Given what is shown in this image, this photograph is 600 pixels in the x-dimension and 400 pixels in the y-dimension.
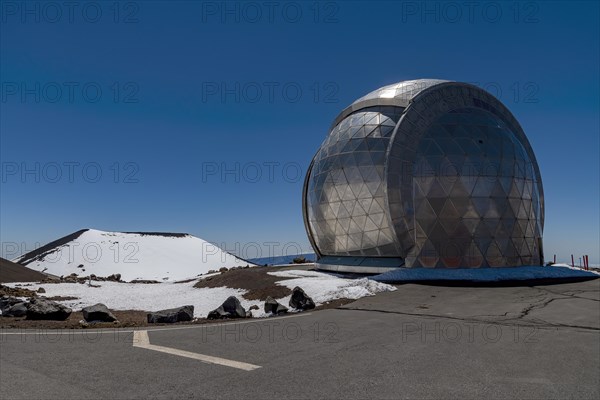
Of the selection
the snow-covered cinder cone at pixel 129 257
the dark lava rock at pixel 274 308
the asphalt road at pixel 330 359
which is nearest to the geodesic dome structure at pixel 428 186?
the dark lava rock at pixel 274 308

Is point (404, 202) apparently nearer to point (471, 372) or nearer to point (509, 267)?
point (509, 267)

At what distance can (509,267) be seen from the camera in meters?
23.1

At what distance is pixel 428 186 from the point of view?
895 inches

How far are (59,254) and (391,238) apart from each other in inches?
2001

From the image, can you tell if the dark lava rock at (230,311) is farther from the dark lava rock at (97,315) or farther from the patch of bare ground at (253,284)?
the patch of bare ground at (253,284)

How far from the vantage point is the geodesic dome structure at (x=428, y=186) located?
2242cm

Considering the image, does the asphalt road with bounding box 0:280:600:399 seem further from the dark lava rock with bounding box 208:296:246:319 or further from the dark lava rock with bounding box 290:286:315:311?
the dark lava rock with bounding box 290:286:315:311

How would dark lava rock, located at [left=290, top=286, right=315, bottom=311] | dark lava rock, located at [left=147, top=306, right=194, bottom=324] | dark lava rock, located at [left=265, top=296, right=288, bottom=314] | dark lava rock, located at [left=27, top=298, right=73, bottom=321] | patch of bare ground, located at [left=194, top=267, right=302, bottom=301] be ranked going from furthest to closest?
patch of bare ground, located at [left=194, top=267, right=302, bottom=301], dark lava rock, located at [left=290, top=286, right=315, bottom=311], dark lava rock, located at [left=265, top=296, right=288, bottom=314], dark lava rock, located at [left=27, top=298, right=73, bottom=321], dark lava rock, located at [left=147, top=306, right=194, bottom=324]

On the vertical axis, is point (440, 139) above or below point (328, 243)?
above

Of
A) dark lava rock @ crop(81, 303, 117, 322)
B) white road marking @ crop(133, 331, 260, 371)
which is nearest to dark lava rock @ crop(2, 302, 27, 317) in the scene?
dark lava rock @ crop(81, 303, 117, 322)

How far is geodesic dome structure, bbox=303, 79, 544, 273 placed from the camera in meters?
22.4

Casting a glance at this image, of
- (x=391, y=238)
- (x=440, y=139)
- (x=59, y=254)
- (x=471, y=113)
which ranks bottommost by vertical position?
(x=59, y=254)

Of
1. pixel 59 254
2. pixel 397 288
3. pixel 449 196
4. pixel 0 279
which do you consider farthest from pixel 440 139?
pixel 59 254

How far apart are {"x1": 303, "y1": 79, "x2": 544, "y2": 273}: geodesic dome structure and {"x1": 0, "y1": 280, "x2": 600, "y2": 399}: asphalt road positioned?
438 inches
